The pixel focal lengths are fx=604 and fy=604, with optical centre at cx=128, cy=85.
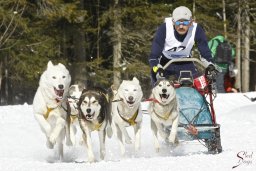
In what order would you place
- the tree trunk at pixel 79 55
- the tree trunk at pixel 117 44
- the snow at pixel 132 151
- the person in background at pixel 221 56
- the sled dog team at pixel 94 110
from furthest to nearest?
the tree trunk at pixel 79 55 < the tree trunk at pixel 117 44 < the person in background at pixel 221 56 < the sled dog team at pixel 94 110 < the snow at pixel 132 151

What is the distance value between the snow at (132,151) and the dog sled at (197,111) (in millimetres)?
198

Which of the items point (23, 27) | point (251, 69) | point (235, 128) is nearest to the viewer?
point (235, 128)

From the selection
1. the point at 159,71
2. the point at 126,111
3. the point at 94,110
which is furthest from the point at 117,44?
the point at 94,110

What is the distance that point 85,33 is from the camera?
68.7 feet

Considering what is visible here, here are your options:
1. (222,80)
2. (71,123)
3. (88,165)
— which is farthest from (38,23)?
(88,165)

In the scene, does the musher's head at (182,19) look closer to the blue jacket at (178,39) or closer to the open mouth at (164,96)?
the blue jacket at (178,39)

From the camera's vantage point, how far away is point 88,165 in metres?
5.95

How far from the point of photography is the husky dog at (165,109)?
6809 millimetres

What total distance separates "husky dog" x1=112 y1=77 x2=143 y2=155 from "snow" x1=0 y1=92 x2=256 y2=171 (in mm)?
263

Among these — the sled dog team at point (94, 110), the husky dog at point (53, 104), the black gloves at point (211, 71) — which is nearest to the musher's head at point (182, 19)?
the black gloves at point (211, 71)

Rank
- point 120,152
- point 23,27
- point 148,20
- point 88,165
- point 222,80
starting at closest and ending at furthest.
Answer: point 88,165
point 120,152
point 222,80
point 23,27
point 148,20

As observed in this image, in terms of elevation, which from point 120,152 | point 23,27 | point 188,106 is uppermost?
point 23,27

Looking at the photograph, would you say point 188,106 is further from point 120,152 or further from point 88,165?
point 88,165

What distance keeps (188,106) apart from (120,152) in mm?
1087
